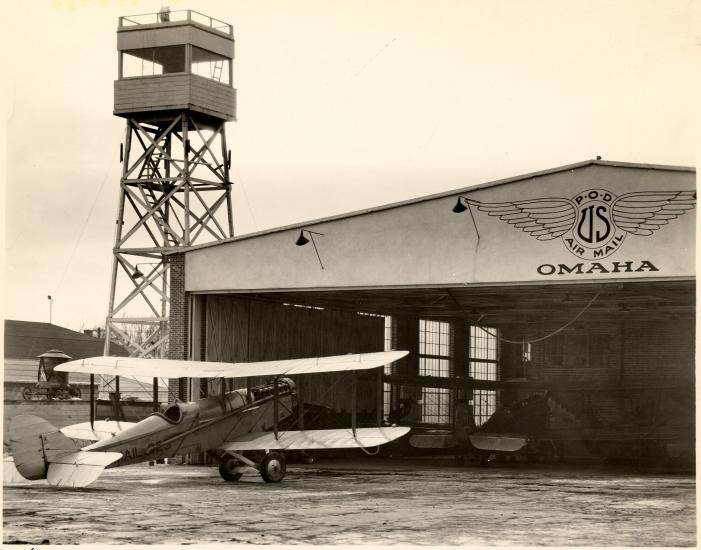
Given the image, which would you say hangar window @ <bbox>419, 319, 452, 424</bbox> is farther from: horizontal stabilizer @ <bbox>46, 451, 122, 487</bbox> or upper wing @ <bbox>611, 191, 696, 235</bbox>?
horizontal stabilizer @ <bbox>46, 451, 122, 487</bbox>

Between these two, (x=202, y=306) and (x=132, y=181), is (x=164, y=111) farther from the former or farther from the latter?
(x=202, y=306)

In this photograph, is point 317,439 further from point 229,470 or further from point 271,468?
point 229,470

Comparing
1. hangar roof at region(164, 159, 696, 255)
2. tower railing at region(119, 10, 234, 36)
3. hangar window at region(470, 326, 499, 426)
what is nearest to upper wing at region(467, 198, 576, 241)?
hangar roof at region(164, 159, 696, 255)

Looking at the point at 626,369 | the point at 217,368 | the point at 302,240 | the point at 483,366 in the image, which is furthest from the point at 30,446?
the point at 483,366

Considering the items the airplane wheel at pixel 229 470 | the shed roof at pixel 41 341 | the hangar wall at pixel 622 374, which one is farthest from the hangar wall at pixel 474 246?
the shed roof at pixel 41 341

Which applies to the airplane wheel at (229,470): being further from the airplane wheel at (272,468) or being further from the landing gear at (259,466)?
the airplane wheel at (272,468)

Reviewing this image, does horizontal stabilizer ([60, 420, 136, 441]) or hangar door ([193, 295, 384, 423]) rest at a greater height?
hangar door ([193, 295, 384, 423])

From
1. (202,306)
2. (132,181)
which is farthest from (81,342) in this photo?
(202,306)
